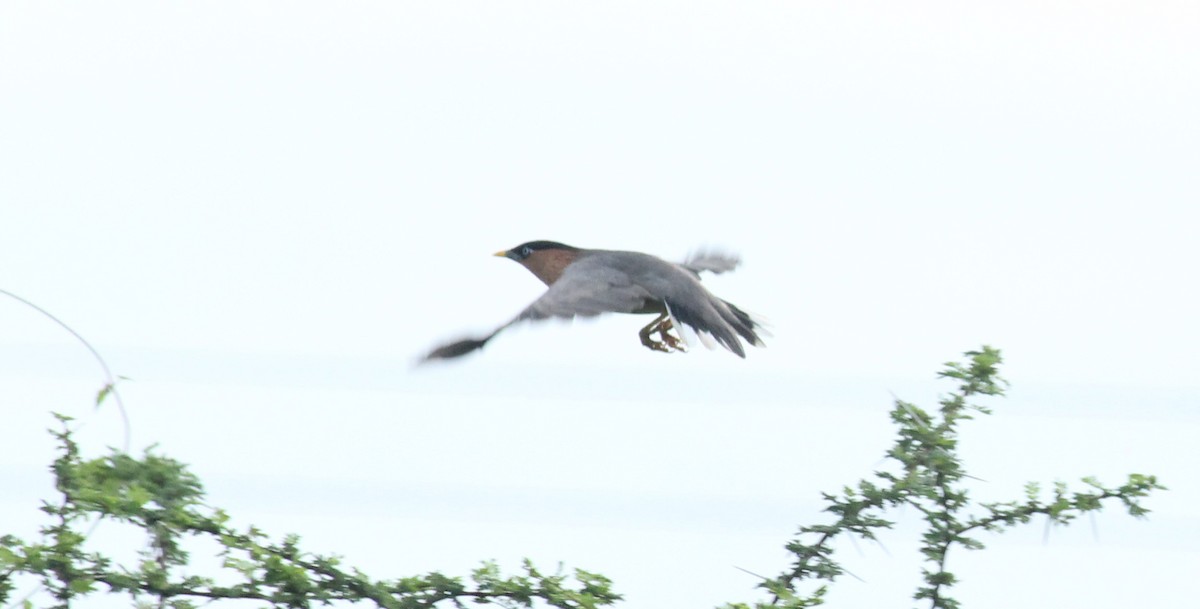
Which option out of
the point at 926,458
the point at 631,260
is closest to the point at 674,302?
the point at 631,260

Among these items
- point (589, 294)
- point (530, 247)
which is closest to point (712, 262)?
point (530, 247)

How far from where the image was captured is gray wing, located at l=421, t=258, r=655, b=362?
623 cm

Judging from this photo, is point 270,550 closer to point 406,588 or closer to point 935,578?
point 406,588

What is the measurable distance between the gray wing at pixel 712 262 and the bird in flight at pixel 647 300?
1020 millimetres

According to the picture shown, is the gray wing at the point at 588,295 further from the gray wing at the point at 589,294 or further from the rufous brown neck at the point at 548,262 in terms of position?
the rufous brown neck at the point at 548,262

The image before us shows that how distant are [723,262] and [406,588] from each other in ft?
18.4

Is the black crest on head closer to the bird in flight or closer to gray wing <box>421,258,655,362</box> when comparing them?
the bird in flight

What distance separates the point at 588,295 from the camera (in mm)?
6566

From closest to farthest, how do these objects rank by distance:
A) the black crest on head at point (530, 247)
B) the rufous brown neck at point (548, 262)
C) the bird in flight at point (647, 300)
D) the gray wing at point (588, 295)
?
the gray wing at point (588, 295) → the bird in flight at point (647, 300) → the rufous brown neck at point (548, 262) → the black crest on head at point (530, 247)

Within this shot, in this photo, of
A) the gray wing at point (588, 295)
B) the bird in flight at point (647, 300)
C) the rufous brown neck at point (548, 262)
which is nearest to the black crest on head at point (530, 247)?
the rufous brown neck at point (548, 262)

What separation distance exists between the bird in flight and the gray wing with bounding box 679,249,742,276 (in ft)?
3.35

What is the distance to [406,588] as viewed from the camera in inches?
149

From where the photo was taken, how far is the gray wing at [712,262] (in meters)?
8.89

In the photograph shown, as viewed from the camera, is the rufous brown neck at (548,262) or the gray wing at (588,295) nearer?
the gray wing at (588,295)
